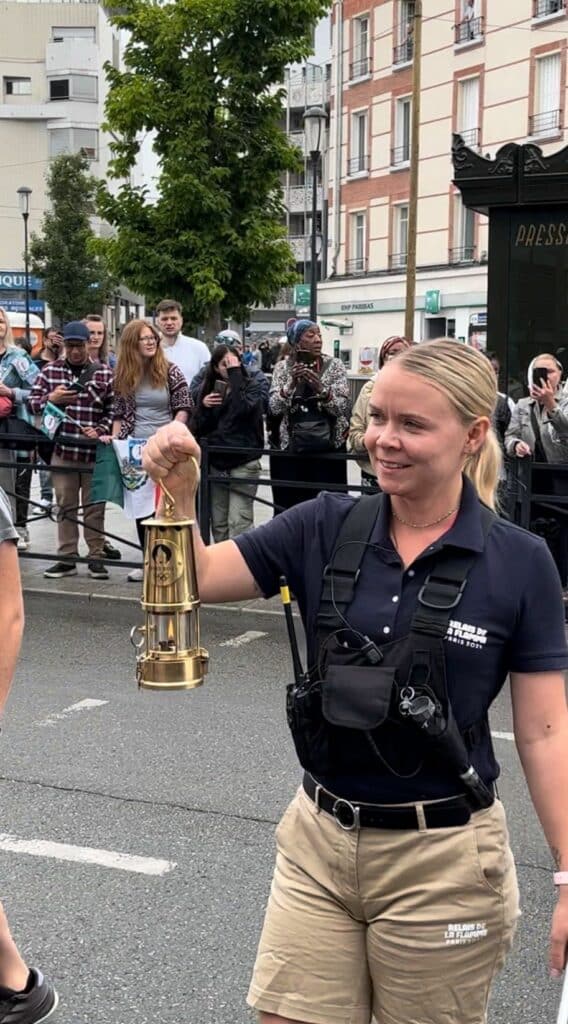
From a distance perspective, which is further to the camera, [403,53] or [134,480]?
[403,53]

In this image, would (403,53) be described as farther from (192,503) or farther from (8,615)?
(192,503)

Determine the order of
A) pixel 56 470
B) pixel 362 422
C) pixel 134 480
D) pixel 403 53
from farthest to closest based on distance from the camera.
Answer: pixel 403 53 < pixel 56 470 < pixel 134 480 < pixel 362 422

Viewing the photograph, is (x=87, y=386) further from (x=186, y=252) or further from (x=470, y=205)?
(x=186, y=252)

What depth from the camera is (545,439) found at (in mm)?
8859

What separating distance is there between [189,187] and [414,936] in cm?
1661

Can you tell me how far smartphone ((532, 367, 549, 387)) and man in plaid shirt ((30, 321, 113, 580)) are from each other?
3.29m

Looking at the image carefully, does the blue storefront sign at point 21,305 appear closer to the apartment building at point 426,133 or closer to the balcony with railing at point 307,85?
the balcony with railing at point 307,85

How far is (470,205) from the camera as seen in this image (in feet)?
39.7

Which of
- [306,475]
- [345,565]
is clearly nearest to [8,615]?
[345,565]

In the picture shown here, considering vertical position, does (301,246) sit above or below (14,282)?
above

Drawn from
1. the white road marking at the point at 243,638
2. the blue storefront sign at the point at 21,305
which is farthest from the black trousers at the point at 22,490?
the blue storefront sign at the point at 21,305

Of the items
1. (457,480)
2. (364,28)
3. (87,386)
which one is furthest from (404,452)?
(364,28)

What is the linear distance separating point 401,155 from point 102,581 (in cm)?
3016

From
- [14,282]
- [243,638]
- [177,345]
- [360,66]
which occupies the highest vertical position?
[360,66]
